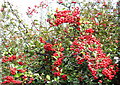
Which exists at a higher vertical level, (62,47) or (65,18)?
(65,18)

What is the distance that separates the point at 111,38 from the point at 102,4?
687mm

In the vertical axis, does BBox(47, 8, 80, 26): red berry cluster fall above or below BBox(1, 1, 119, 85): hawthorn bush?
above

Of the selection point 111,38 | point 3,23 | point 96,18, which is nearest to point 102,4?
point 96,18

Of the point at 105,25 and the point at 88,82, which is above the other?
the point at 105,25

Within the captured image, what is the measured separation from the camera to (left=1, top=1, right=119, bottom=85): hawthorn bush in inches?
103

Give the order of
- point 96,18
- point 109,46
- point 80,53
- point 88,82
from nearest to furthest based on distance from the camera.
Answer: point 80,53 → point 88,82 → point 109,46 → point 96,18

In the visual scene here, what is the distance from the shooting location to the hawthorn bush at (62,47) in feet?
8.59

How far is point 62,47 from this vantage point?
2.73 metres

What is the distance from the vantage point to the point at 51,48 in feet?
8.87

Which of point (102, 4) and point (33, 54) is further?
point (102, 4)

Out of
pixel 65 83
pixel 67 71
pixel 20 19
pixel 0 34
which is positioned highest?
pixel 20 19

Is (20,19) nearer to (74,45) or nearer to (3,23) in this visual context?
(3,23)

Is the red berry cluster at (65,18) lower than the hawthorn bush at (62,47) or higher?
higher

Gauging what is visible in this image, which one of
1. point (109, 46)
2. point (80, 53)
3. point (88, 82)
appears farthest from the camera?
point (109, 46)
